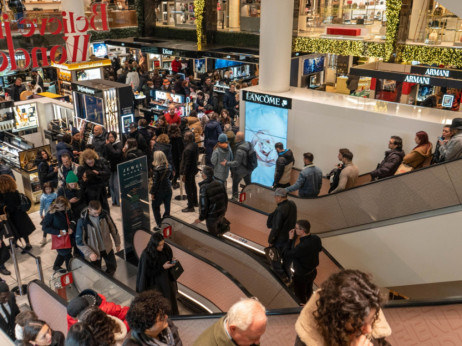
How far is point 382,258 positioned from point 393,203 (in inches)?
33.2

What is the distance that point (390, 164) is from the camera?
25.7 ft

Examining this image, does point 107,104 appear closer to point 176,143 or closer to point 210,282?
point 176,143

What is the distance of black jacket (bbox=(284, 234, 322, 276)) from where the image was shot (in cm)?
547

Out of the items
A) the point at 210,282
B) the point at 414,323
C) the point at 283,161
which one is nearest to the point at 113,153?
the point at 283,161

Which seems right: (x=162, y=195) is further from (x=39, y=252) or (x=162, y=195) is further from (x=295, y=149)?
(x=295, y=149)

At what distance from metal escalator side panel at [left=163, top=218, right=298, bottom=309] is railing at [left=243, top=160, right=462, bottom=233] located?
6.36ft

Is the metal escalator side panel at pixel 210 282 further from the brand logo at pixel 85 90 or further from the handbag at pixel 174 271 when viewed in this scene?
the brand logo at pixel 85 90

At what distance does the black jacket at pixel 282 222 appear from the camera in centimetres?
638

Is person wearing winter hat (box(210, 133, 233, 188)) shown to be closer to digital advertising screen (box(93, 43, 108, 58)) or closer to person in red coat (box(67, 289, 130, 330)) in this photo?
person in red coat (box(67, 289, 130, 330))

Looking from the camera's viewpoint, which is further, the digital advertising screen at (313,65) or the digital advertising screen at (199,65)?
the digital advertising screen at (199,65)

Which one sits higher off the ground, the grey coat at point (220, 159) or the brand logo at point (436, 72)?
the brand logo at point (436, 72)

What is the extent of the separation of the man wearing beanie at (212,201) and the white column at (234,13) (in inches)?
477

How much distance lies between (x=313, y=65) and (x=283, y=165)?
352 inches

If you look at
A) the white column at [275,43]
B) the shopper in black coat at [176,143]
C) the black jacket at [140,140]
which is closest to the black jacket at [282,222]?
the shopper in black coat at [176,143]
